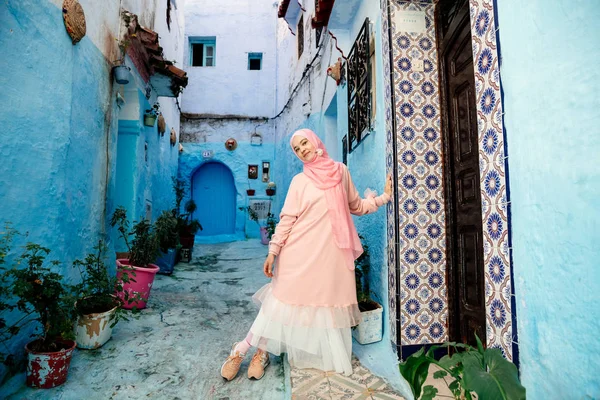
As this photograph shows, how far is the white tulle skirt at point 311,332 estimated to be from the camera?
86.9 inches

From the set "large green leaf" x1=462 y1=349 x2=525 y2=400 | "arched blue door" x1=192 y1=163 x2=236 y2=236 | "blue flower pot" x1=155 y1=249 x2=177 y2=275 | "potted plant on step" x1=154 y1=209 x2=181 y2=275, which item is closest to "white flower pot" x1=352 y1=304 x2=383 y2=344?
"large green leaf" x1=462 y1=349 x2=525 y2=400

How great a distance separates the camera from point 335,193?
2281 mm

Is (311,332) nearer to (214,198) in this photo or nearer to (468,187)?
(468,187)

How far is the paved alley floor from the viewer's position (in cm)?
213

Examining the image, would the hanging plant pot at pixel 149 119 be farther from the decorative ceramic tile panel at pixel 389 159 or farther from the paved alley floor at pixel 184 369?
the decorative ceramic tile panel at pixel 389 159

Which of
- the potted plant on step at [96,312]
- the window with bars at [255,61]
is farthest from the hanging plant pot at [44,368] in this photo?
the window with bars at [255,61]

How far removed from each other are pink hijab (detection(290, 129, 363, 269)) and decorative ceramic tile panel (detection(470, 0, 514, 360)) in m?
0.90

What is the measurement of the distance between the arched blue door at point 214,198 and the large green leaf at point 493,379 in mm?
10156

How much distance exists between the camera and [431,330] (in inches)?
91.1

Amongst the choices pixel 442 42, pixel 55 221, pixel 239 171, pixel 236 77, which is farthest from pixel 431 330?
pixel 236 77

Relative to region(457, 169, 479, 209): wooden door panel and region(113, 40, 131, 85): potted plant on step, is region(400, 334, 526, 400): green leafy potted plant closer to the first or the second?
region(457, 169, 479, 209): wooden door panel

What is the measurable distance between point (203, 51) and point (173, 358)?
1083 centimetres

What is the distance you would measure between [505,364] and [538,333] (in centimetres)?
22

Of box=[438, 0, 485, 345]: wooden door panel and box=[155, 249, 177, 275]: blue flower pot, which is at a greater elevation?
box=[438, 0, 485, 345]: wooden door panel
